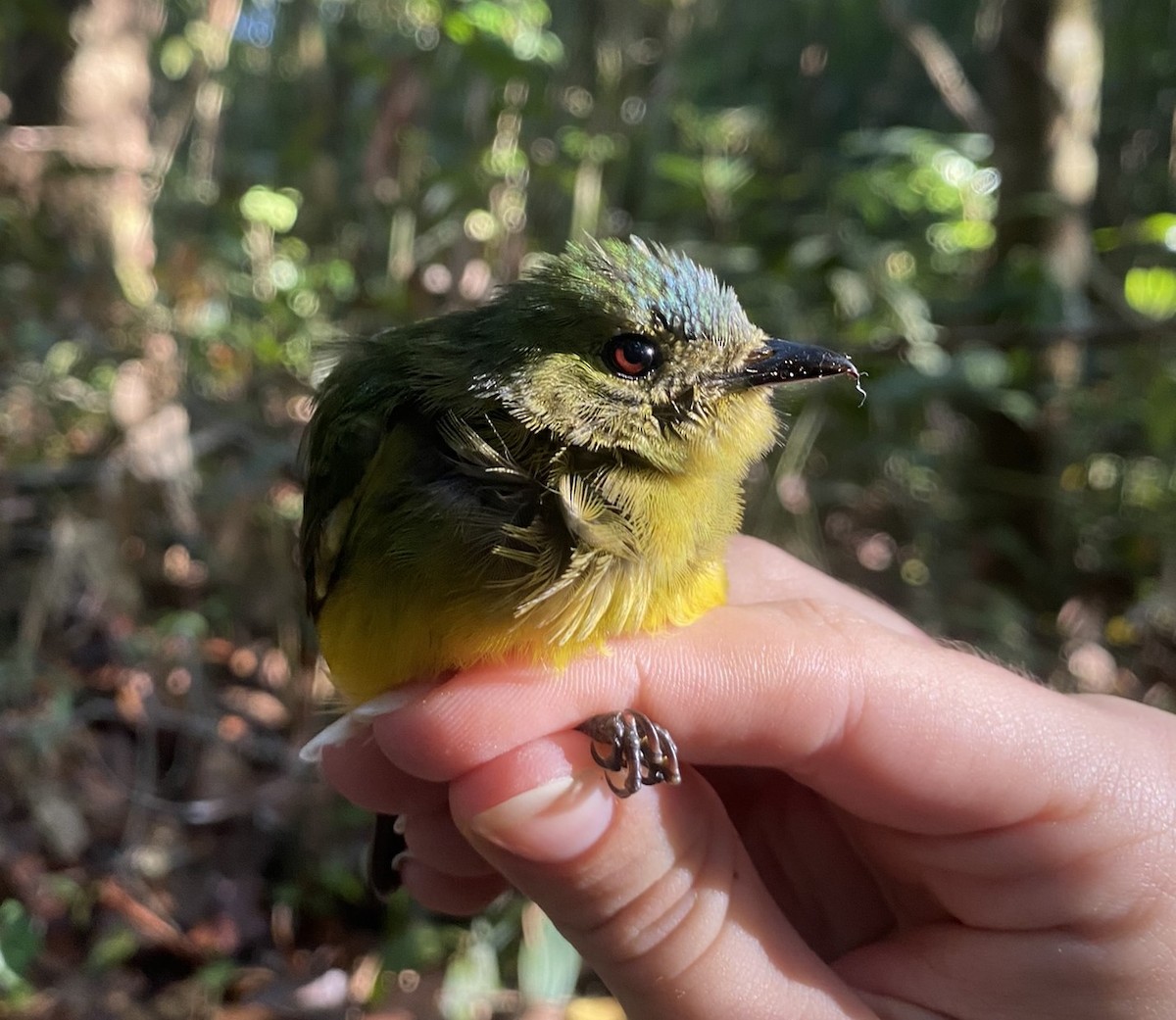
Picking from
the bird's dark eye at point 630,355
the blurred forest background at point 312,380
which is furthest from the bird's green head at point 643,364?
the blurred forest background at point 312,380

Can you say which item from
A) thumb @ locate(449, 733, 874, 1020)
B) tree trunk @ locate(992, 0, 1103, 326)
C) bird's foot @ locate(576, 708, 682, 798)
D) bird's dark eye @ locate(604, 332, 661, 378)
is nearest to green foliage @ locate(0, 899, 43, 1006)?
thumb @ locate(449, 733, 874, 1020)

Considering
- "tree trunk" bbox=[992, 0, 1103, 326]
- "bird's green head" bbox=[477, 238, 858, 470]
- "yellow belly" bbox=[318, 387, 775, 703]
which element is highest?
"tree trunk" bbox=[992, 0, 1103, 326]

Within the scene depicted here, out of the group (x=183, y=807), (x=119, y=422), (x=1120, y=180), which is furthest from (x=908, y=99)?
(x=183, y=807)

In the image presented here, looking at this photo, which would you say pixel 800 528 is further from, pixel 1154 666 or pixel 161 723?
pixel 161 723

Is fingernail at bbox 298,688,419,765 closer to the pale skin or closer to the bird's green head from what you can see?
the pale skin

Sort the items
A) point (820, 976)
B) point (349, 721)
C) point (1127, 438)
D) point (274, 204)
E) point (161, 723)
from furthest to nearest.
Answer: point (1127, 438) → point (274, 204) → point (161, 723) → point (349, 721) → point (820, 976)

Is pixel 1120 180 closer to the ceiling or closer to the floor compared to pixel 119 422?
closer to the ceiling

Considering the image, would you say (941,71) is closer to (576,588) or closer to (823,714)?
(823,714)
